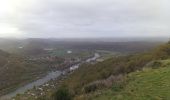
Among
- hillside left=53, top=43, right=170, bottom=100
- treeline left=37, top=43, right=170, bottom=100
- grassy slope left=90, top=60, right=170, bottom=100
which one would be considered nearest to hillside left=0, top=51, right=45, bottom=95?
treeline left=37, top=43, right=170, bottom=100

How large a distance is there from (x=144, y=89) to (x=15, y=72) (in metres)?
141

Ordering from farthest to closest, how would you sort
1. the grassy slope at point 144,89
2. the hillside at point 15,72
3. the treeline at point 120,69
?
the hillside at point 15,72 → the treeline at point 120,69 → the grassy slope at point 144,89

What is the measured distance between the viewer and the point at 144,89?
13.9 meters

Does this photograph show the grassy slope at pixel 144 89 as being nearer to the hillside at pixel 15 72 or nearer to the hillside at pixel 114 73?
the hillside at pixel 114 73

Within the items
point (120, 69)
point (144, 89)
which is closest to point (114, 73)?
point (120, 69)

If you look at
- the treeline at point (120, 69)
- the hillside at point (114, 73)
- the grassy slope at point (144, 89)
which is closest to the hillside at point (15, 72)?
the treeline at point (120, 69)

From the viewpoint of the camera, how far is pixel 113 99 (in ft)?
41.9

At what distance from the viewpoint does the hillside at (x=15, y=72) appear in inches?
4714

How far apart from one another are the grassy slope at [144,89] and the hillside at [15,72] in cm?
9877

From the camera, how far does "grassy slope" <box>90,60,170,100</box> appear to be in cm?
1264

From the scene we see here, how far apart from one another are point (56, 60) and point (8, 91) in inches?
3734

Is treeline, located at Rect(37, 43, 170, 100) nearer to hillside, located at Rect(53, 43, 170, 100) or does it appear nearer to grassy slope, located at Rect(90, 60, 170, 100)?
hillside, located at Rect(53, 43, 170, 100)

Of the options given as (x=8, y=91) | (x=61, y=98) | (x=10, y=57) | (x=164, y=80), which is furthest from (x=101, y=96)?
(x=10, y=57)

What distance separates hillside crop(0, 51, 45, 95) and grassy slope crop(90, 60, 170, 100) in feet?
324
